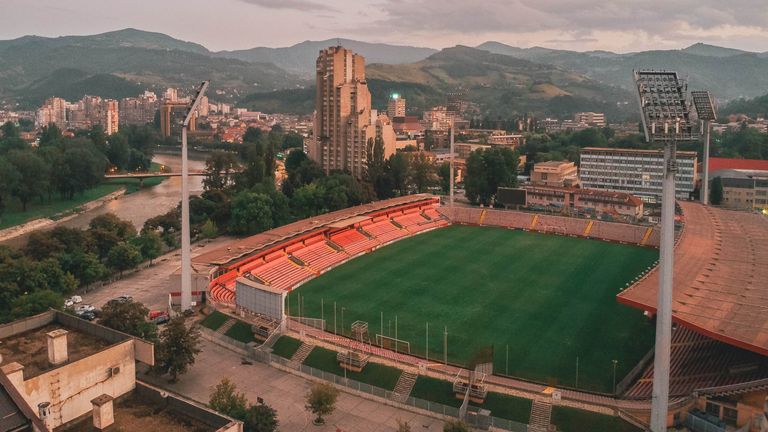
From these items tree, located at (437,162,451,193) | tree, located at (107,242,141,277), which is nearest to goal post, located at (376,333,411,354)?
tree, located at (107,242,141,277)

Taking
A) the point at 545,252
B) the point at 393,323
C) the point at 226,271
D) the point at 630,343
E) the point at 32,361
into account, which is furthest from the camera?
the point at 545,252

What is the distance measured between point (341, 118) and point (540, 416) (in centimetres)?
6154

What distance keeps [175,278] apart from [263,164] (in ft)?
92.4

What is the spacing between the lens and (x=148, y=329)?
28281 mm

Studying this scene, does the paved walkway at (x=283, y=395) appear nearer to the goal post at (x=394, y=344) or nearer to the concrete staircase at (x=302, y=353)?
the concrete staircase at (x=302, y=353)

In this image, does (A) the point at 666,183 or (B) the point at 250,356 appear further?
(B) the point at 250,356

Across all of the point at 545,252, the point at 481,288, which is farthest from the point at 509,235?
the point at 481,288

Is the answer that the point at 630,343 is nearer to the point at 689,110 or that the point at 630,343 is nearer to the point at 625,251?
the point at 689,110

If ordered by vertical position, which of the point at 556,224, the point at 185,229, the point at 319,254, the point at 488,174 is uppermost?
the point at 488,174

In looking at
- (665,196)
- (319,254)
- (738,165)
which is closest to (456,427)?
(665,196)

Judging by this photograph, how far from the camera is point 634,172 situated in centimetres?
7500

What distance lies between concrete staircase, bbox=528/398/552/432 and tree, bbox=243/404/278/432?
960cm

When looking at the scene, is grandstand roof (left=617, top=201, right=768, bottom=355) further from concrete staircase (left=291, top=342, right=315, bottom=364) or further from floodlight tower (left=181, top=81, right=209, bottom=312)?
floodlight tower (left=181, top=81, right=209, bottom=312)

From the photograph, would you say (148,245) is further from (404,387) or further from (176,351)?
(404,387)
